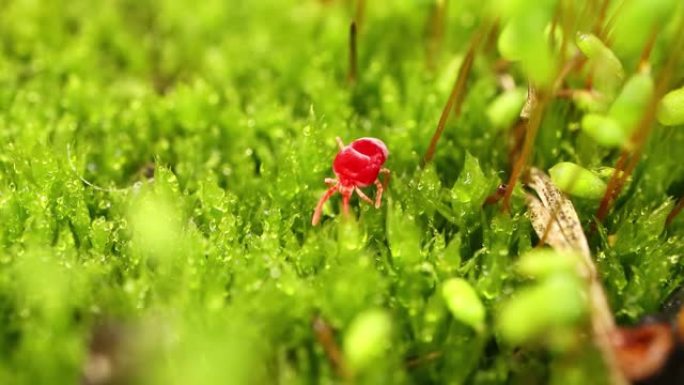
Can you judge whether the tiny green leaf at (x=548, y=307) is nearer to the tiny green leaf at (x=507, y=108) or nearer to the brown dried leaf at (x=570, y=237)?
the brown dried leaf at (x=570, y=237)

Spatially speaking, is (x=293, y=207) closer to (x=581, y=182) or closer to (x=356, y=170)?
(x=356, y=170)

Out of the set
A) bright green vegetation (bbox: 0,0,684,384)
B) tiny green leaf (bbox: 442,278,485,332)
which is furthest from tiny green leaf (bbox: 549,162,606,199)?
tiny green leaf (bbox: 442,278,485,332)

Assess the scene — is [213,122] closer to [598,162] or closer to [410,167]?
[410,167]

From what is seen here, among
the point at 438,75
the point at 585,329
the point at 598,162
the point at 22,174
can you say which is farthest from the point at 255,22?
the point at 585,329

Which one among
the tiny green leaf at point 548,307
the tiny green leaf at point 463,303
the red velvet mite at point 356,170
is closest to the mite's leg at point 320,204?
the red velvet mite at point 356,170

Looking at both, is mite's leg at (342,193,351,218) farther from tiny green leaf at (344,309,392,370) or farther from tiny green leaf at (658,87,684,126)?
tiny green leaf at (658,87,684,126)

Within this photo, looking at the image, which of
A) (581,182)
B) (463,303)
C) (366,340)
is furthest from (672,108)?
(366,340)

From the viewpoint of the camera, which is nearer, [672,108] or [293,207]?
[672,108]
